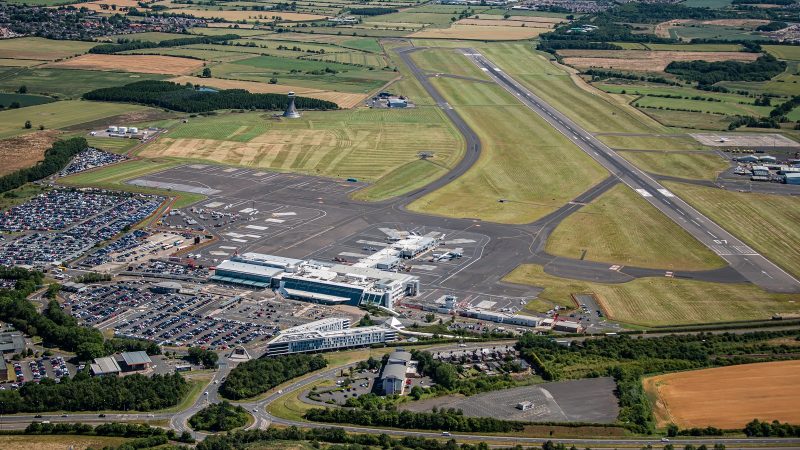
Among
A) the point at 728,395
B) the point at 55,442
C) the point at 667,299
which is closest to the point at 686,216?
the point at 667,299

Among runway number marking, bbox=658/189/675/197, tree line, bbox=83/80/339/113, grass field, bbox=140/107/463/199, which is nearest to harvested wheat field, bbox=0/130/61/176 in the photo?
grass field, bbox=140/107/463/199

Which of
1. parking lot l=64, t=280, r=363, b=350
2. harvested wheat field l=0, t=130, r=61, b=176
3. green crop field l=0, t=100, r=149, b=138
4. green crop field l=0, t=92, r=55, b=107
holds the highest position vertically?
green crop field l=0, t=92, r=55, b=107

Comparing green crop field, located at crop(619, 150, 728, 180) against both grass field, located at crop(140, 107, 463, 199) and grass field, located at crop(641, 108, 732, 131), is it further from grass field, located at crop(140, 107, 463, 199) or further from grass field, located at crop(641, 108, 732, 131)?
grass field, located at crop(140, 107, 463, 199)

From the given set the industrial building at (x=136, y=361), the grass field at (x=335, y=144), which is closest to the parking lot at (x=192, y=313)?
the industrial building at (x=136, y=361)

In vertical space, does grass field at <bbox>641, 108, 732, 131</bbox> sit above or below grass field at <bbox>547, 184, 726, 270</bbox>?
above

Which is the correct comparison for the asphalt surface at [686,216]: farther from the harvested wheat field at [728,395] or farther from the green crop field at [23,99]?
the green crop field at [23,99]

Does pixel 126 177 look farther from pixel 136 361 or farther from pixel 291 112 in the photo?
pixel 136 361
